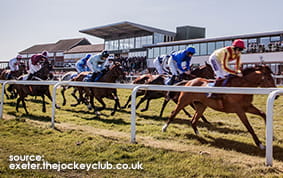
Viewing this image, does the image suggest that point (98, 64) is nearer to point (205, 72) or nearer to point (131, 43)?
point (205, 72)

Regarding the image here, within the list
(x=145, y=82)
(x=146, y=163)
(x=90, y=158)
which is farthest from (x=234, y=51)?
(x=145, y=82)

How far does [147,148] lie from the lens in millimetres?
4555

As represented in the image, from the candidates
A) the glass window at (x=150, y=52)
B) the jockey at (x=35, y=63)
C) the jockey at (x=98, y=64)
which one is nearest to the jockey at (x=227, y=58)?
the jockey at (x=98, y=64)

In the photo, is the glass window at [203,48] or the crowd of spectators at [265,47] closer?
the crowd of spectators at [265,47]

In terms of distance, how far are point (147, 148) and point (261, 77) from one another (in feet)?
7.86

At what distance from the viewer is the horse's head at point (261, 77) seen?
5297mm

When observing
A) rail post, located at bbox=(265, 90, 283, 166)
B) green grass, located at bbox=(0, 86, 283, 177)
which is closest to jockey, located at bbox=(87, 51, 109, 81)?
green grass, located at bbox=(0, 86, 283, 177)

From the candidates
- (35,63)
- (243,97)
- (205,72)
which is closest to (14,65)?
(35,63)

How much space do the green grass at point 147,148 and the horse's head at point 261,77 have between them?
100 cm

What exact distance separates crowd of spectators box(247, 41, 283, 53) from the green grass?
21.4 m

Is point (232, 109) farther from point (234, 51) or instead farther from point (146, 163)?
point (146, 163)

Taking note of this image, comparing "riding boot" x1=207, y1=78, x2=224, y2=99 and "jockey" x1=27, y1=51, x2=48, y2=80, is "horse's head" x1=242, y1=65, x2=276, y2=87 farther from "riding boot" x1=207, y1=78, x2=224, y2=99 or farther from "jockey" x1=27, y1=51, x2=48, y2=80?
"jockey" x1=27, y1=51, x2=48, y2=80

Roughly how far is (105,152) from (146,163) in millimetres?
755

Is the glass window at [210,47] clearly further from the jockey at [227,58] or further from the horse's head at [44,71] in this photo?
the jockey at [227,58]
